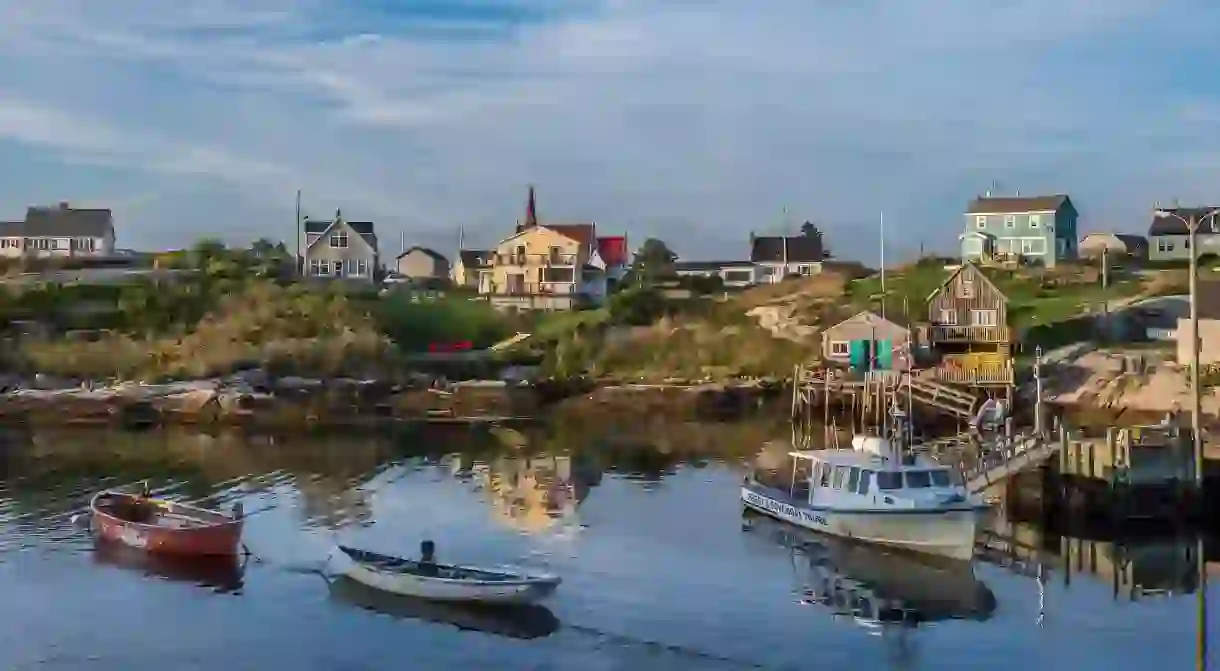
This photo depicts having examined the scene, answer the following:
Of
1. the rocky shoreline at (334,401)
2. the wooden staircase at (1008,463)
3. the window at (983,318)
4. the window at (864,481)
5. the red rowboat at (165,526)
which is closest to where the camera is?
the window at (864,481)

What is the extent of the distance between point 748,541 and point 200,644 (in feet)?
54.7

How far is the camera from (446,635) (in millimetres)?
30141

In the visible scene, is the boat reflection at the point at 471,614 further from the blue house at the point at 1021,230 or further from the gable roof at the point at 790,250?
the gable roof at the point at 790,250

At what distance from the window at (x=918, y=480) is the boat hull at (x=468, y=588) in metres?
10.5

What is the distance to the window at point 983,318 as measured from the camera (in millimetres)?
75188

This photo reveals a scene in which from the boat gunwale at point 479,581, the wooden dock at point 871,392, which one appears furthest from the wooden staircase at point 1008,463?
the wooden dock at point 871,392

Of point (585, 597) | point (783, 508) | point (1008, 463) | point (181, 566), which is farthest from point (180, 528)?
point (1008, 463)

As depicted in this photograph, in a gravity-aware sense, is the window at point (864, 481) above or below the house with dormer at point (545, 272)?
below

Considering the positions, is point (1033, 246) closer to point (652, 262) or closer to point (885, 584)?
point (652, 262)

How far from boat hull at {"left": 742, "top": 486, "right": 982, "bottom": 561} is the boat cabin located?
0.96ft

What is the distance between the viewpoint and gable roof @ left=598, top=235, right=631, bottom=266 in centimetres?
13062

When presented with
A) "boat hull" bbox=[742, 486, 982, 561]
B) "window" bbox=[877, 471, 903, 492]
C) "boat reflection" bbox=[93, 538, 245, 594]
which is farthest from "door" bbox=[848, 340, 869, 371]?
"boat reflection" bbox=[93, 538, 245, 594]

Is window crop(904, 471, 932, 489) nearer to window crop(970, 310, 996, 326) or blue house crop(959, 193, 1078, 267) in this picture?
window crop(970, 310, 996, 326)

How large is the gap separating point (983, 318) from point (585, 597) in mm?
47867
